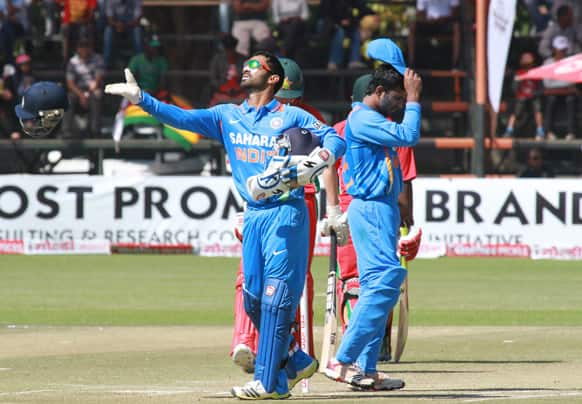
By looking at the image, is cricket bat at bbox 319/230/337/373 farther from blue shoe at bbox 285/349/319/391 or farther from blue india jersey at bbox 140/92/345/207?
blue india jersey at bbox 140/92/345/207

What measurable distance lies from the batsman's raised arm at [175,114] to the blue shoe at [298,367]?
1447 millimetres

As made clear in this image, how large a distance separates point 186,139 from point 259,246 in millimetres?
14194

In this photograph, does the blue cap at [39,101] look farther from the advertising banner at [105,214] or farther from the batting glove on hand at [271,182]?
the advertising banner at [105,214]

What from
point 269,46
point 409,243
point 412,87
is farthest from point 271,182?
point 269,46

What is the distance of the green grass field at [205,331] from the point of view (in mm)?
9258

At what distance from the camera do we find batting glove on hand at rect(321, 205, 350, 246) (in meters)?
9.20

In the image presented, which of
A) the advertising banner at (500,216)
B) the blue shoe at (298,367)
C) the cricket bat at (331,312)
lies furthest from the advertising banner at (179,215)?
the blue shoe at (298,367)

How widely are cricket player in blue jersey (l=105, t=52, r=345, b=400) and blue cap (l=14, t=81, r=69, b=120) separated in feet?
1.85

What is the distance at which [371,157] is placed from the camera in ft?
30.0

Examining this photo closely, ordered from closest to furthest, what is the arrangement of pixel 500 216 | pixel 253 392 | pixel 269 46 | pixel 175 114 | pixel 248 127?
pixel 253 392
pixel 248 127
pixel 175 114
pixel 500 216
pixel 269 46

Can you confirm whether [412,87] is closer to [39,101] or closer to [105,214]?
[39,101]

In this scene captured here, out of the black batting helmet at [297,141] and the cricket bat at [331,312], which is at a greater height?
the black batting helmet at [297,141]

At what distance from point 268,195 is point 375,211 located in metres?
0.93

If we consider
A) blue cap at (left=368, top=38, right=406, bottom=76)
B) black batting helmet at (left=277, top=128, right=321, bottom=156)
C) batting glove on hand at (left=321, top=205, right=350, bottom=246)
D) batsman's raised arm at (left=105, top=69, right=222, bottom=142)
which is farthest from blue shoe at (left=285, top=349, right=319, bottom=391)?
blue cap at (left=368, top=38, right=406, bottom=76)
